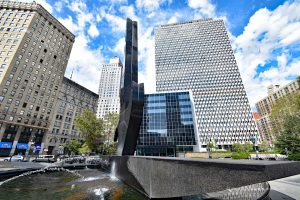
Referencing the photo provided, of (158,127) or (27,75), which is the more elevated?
(27,75)

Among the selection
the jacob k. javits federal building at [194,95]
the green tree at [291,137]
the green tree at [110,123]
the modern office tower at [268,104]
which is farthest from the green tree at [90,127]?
the modern office tower at [268,104]

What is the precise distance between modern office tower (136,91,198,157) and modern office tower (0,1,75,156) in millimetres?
32525

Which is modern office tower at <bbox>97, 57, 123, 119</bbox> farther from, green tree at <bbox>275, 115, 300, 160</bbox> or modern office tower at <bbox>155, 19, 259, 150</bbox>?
green tree at <bbox>275, 115, 300, 160</bbox>

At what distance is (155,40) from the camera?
105500 millimetres

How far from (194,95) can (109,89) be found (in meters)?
71.7

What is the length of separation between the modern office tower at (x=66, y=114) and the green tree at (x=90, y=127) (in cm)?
2163

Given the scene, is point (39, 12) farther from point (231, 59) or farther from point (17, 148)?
point (231, 59)

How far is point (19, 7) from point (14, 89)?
3014cm

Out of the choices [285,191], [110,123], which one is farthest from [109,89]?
[285,191]

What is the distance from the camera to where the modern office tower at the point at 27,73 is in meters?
39.8

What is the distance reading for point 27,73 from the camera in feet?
145

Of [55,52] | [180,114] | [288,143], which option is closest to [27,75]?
[55,52]

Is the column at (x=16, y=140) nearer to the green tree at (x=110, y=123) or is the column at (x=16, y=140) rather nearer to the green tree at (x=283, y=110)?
the green tree at (x=110, y=123)

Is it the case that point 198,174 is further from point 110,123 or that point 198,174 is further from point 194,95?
point 194,95
